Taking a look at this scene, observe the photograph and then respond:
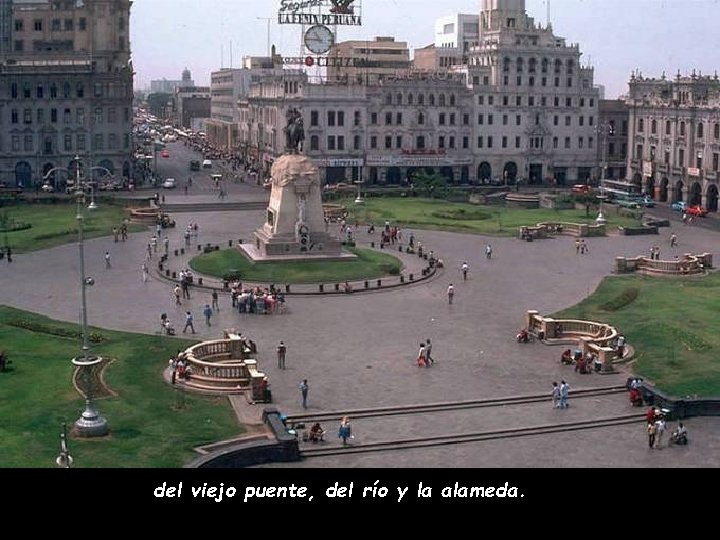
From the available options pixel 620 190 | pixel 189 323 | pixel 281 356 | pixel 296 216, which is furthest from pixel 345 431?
pixel 620 190

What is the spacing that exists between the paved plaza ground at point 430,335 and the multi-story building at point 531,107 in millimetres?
50762

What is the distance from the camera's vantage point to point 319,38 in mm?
125562

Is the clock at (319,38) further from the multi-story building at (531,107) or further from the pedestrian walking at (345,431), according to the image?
the pedestrian walking at (345,431)

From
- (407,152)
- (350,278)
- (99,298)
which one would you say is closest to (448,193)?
(407,152)

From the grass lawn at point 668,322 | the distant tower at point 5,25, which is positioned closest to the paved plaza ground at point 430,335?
the grass lawn at point 668,322

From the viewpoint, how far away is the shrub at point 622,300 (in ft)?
210

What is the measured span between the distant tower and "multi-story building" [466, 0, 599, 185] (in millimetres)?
59565

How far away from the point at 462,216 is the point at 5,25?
69073 mm

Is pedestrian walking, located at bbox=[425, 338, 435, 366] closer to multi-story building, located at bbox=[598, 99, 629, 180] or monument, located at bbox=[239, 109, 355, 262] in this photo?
monument, located at bbox=[239, 109, 355, 262]

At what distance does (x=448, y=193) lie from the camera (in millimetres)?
125125

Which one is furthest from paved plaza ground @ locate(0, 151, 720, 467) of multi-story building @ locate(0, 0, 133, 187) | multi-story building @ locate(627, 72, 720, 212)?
multi-story building @ locate(0, 0, 133, 187)
